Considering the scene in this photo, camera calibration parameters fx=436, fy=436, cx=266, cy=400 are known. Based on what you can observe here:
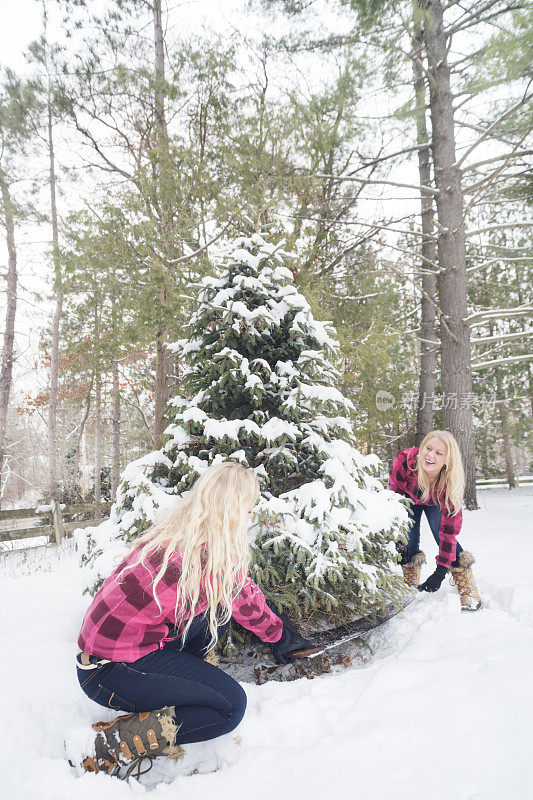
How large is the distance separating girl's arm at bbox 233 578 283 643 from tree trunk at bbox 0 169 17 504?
37.8 feet

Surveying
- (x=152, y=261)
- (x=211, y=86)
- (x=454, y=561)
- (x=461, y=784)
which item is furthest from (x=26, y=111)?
(x=461, y=784)

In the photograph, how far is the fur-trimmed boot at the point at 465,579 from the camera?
3.27m

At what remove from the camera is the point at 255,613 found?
7.28ft

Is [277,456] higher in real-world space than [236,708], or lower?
higher

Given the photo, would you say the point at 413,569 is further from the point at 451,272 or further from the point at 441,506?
the point at 451,272

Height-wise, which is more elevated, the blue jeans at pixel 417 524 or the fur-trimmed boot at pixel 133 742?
the blue jeans at pixel 417 524

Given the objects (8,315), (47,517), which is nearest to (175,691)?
(47,517)

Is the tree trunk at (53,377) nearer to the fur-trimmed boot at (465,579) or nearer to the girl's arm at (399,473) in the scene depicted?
the girl's arm at (399,473)

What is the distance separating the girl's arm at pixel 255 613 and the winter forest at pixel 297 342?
0.26 metres

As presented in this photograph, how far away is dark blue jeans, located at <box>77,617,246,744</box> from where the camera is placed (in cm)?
180

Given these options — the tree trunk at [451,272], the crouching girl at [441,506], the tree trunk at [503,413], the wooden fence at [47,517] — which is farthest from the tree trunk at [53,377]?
the tree trunk at [503,413]

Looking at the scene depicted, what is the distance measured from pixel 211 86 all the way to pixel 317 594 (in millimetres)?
8573

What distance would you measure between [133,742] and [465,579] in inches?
101

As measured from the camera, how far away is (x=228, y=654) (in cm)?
268
